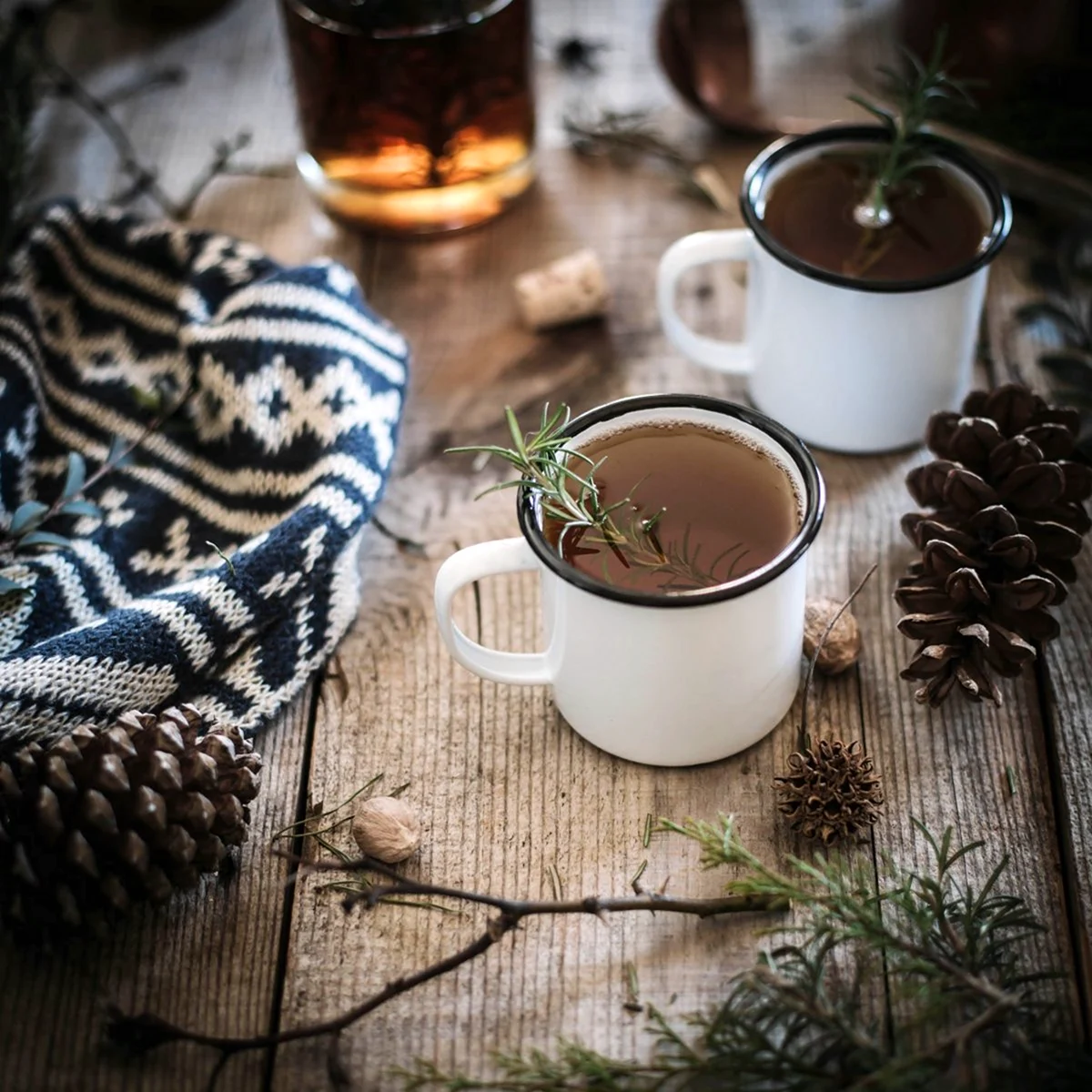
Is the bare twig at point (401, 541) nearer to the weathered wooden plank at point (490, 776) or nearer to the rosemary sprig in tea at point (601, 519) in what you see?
the weathered wooden plank at point (490, 776)

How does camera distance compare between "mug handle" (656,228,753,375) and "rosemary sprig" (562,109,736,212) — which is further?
"rosemary sprig" (562,109,736,212)

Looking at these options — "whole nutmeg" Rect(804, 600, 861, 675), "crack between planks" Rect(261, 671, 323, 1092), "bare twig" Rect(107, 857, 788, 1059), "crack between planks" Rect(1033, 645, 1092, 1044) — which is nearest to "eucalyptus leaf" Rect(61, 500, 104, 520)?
"crack between planks" Rect(261, 671, 323, 1092)

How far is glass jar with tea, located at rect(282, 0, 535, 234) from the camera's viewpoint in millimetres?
858

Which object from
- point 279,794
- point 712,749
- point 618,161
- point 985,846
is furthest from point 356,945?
→ point 618,161

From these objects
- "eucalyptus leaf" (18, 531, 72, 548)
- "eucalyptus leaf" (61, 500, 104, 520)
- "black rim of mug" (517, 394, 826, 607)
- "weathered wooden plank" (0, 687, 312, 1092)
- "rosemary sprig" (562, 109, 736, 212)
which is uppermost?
"black rim of mug" (517, 394, 826, 607)

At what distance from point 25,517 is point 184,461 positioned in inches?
4.1

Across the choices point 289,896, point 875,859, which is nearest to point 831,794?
point 875,859

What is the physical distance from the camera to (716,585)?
0.62m

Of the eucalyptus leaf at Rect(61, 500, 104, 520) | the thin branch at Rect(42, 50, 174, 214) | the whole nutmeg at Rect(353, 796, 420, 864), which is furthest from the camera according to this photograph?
the thin branch at Rect(42, 50, 174, 214)

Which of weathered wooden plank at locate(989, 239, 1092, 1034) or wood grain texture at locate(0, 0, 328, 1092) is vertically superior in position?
weathered wooden plank at locate(989, 239, 1092, 1034)

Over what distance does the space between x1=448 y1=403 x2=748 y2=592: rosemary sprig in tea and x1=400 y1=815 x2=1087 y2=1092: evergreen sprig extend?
119 mm

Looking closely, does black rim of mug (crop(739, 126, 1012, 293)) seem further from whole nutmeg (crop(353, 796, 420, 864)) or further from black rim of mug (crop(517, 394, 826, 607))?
whole nutmeg (crop(353, 796, 420, 864))

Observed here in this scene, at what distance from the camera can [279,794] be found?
2.28ft

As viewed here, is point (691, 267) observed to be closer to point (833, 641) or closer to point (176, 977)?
point (833, 641)
